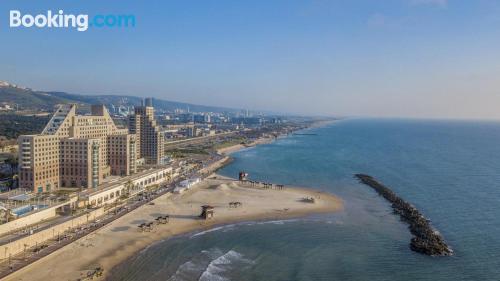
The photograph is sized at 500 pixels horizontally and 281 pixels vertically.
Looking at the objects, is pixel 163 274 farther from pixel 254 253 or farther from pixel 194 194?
pixel 194 194

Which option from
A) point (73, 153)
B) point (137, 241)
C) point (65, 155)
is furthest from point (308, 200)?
point (65, 155)

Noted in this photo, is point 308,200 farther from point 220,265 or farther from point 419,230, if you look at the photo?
point 220,265

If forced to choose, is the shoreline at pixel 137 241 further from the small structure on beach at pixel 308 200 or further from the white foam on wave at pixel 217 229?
the small structure on beach at pixel 308 200

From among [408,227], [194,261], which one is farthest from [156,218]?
[408,227]

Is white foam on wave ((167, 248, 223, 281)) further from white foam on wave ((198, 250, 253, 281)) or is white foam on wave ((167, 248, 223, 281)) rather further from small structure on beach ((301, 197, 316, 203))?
small structure on beach ((301, 197, 316, 203))

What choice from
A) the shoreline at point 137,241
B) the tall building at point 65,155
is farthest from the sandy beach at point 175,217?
the tall building at point 65,155

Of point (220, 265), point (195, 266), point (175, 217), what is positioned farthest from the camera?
point (175, 217)

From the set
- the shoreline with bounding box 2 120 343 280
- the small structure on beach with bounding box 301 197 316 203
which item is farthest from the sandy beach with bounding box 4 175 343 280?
the small structure on beach with bounding box 301 197 316 203
